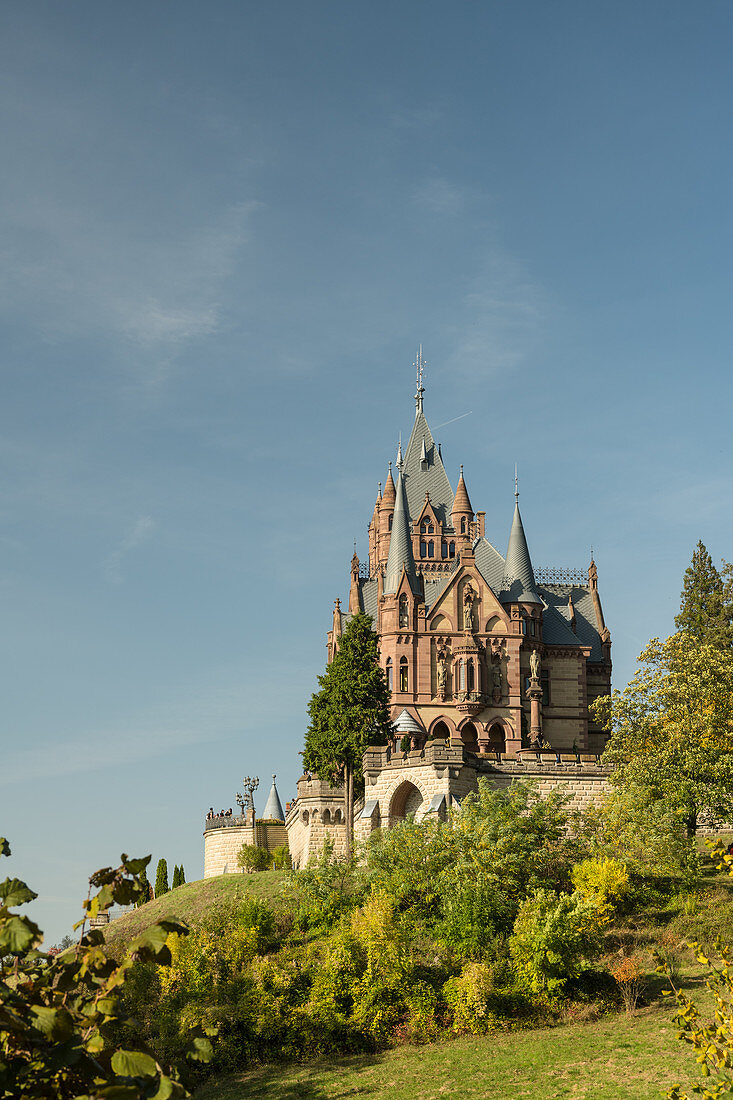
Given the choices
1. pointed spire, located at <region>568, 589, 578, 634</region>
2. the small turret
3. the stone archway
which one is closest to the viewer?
the stone archway

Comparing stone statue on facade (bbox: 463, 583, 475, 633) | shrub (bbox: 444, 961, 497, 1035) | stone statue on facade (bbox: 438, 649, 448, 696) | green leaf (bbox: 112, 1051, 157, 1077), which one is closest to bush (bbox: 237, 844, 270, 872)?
stone statue on facade (bbox: 438, 649, 448, 696)

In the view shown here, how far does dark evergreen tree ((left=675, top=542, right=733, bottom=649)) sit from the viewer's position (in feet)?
227

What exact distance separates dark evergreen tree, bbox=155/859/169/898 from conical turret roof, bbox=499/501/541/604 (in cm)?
2714

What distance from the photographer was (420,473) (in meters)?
87.5

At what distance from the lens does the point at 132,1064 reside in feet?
27.1

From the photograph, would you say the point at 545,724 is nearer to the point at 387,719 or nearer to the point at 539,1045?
the point at 387,719

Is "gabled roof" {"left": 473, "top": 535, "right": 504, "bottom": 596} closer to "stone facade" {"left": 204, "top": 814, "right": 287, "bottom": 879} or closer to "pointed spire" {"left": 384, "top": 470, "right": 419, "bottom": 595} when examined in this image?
"pointed spire" {"left": 384, "top": 470, "right": 419, "bottom": 595}

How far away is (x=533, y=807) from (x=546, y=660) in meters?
33.6

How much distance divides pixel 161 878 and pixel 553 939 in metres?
36.0

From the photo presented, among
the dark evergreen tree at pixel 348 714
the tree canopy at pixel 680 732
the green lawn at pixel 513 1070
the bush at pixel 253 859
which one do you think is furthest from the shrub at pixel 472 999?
the bush at pixel 253 859

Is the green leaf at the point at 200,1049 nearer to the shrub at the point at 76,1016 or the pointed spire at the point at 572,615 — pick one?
the shrub at the point at 76,1016

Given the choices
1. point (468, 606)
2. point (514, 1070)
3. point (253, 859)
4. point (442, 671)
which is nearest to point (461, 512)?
point (468, 606)

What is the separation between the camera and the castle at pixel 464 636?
71938 mm

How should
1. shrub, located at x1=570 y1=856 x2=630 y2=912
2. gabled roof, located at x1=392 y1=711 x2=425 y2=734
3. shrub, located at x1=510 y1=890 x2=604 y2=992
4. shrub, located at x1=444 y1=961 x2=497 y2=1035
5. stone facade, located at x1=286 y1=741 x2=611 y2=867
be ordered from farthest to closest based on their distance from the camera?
gabled roof, located at x1=392 y1=711 x2=425 y2=734
stone facade, located at x1=286 y1=741 x2=611 y2=867
shrub, located at x1=570 y1=856 x2=630 y2=912
shrub, located at x1=510 y1=890 x2=604 y2=992
shrub, located at x1=444 y1=961 x2=497 y2=1035
